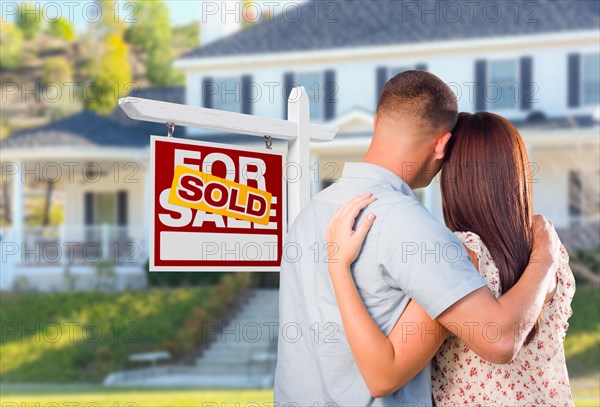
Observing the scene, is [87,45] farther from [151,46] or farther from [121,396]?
[121,396]

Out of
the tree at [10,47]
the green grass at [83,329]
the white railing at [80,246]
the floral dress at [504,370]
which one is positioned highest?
the tree at [10,47]

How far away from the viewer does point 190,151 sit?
9.80ft

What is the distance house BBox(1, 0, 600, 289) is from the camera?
20.6 metres

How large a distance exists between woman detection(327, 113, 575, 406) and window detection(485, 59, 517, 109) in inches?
756

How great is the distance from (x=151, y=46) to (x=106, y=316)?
127ft

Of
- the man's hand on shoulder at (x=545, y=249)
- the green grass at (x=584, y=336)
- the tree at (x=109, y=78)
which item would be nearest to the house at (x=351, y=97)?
the green grass at (x=584, y=336)

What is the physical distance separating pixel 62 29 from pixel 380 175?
63.2 meters

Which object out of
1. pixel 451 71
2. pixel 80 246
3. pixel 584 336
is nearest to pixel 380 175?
pixel 584 336

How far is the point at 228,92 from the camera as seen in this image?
2352 cm

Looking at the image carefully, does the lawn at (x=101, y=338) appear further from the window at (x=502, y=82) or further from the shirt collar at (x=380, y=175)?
the shirt collar at (x=380, y=175)

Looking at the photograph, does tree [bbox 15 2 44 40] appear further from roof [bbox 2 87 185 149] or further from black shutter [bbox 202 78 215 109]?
black shutter [bbox 202 78 215 109]

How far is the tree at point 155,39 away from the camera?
172 ft

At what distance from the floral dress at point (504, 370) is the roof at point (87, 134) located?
20725 mm

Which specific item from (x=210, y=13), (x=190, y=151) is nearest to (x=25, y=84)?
(x=210, y=13)
